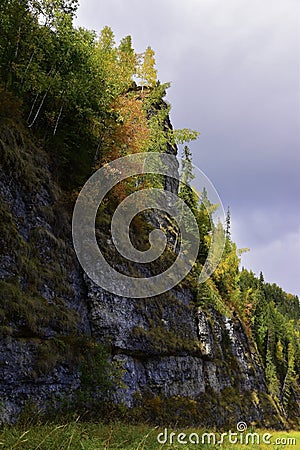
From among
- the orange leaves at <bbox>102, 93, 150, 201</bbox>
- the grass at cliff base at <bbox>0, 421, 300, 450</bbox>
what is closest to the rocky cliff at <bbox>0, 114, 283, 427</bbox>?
the grass at cliff base at <bbox>0, 421, 300, 450</bbox>

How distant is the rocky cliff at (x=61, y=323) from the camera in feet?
36.1

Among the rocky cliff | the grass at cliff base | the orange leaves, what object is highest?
the orange leaves

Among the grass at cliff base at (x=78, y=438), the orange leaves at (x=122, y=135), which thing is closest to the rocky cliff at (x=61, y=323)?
the grass at cliff base at (x=78, y=438)

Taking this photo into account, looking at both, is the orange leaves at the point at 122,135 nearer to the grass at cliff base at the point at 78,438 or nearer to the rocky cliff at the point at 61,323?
the rocky cliff at the point at 61,323

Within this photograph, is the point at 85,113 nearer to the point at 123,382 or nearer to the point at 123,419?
the point at 123,382

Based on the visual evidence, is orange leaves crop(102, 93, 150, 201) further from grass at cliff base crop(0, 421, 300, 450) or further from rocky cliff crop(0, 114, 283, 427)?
grass at cliff base crop(0, 421, 300, 450)

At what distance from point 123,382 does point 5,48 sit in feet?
48.5

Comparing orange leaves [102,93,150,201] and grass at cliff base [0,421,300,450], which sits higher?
orange leaves [102,93,150,201]

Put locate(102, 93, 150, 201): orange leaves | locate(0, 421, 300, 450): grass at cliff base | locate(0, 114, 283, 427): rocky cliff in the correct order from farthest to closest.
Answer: locate(102, 93, 150, 201): orange leaves, locate(0, 114, 283, 427): rocky cliff, locate(0, 421, 300, 450): grass at cliff base

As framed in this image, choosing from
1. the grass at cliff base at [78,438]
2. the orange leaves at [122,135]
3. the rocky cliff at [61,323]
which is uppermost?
the orange leaves at [122,135]

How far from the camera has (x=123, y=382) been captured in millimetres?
15086

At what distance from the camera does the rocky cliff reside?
1102cm

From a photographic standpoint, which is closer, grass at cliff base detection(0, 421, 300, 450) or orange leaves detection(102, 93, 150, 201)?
grass at cliff base detection(0, 421, 300, 450)

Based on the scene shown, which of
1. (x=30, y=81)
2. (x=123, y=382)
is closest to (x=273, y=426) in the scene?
(x=123, y=382)
